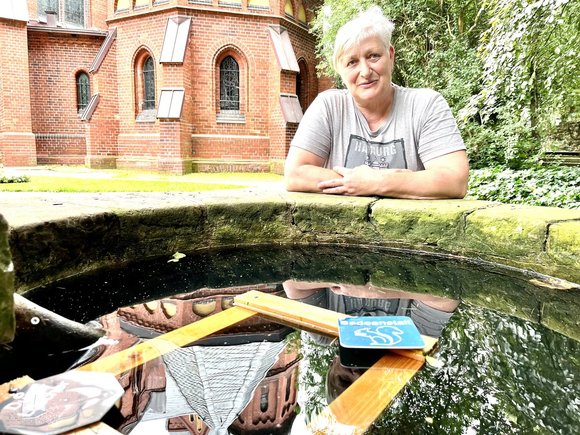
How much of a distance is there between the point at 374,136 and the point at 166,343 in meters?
1.81

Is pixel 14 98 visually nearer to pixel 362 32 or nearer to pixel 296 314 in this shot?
pixel 362 32

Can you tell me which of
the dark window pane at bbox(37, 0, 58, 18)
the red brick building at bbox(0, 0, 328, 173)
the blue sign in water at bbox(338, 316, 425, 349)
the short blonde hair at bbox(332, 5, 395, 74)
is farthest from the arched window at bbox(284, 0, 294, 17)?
the blue sign in water at bbox(338, 316, 425, 349)

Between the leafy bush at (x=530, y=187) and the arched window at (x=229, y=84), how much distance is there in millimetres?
9621

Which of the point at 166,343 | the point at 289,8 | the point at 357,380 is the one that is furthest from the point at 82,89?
the point at 357,380

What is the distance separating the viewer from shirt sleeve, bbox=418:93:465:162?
231 centimetres

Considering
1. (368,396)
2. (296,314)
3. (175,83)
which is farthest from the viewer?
(175,83)

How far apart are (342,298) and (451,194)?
114 cm

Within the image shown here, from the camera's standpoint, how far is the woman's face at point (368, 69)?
2299mm

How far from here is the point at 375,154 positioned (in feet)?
8.02

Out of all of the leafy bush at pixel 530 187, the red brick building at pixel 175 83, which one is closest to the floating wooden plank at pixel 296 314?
the leafy bush at pixel 530 187

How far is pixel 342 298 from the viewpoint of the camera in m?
1.44

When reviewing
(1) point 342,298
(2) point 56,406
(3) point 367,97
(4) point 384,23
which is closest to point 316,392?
(2) point 56,406

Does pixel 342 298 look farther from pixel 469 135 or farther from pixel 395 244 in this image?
pixel 469 135

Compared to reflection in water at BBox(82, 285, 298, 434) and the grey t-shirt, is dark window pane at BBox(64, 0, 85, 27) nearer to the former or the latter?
the grey t-shirt
